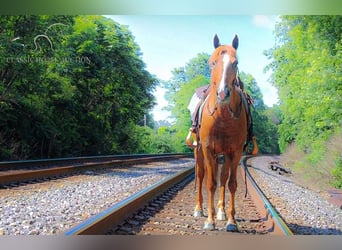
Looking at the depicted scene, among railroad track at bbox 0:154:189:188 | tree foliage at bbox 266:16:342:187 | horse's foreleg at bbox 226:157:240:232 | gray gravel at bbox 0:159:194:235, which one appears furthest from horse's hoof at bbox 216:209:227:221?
tree foliage at bbox 266:16:342:187

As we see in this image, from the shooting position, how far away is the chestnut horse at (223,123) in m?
2.57

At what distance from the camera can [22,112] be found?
4.55 metres

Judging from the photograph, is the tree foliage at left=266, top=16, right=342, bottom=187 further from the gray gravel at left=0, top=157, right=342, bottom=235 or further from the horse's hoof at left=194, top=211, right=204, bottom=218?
the horse's hoof at left=194, top=211, right=204, bottom=218

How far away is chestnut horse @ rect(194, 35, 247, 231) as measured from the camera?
2568mm

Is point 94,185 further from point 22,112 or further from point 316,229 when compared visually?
point 316,229

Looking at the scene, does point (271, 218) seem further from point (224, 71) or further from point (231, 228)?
point (224, 71)

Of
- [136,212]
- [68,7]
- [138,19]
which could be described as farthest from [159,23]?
[136,212]

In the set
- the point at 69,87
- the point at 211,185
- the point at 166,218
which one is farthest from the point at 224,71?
the point at 69,87

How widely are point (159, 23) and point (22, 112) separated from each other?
2.02 m

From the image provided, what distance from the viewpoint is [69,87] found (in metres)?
4.33

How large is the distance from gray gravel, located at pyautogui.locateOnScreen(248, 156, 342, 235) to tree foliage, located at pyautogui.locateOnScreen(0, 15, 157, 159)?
157 centimetres

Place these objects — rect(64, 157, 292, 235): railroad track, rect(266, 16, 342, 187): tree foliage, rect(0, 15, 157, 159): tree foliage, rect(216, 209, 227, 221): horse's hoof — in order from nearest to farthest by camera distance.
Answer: rect(64, 157, 292, 235): railroad track
rect(216, 209, 227, 221): horse's hoof
rect(0, 15, 157, 159): tree foliage
rect(266, 16, 342, 187): tree foliage

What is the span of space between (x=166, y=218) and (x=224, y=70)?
1226 millimetres

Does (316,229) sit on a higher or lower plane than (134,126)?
lower
